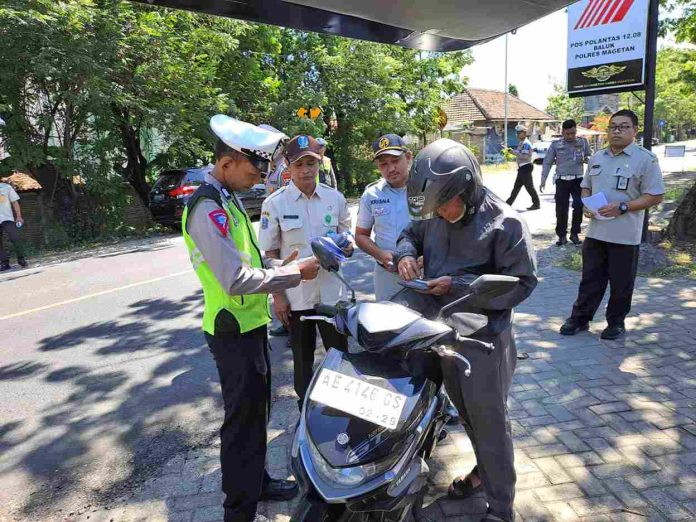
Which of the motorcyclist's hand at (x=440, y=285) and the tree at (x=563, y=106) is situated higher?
the tree at (x=563, y=106)

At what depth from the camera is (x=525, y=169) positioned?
11.7 metres

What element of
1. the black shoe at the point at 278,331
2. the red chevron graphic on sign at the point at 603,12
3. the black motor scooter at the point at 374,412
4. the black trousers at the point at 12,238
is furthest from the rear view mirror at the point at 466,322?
the black trousers at the point at 12,238

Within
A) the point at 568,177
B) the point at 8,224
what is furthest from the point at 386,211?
the point at 8,224

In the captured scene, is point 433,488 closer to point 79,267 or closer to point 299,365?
point 299,365

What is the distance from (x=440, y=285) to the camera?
2.15 m

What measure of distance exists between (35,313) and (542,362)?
20.4ft

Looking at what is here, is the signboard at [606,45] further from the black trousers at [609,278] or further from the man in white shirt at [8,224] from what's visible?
the man in white shirt at [8,224]

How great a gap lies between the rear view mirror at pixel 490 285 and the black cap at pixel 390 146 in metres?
1.79

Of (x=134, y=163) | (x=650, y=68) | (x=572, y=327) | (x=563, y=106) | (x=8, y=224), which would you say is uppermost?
(x=563, y=106)

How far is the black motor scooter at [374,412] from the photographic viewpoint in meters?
1.76

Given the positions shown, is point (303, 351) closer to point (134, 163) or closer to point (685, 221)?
point (685, 221)

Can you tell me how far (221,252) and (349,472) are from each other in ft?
3.33

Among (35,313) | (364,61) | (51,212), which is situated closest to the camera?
(35,313)

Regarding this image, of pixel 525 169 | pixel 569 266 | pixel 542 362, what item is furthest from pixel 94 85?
pixel 542 362
